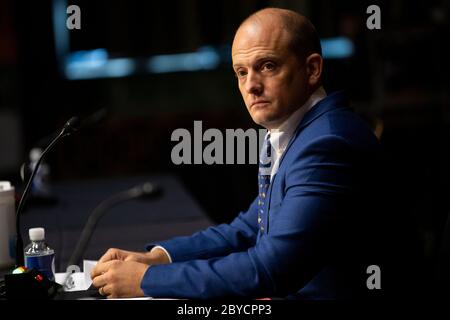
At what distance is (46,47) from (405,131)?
2875mm

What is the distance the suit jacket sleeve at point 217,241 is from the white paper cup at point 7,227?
34 centimetres

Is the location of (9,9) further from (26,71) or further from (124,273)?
(124,273)

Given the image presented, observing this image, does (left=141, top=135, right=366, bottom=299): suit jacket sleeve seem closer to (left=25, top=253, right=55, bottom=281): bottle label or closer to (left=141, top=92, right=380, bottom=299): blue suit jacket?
(left=141, top=92, right=380, bottom=299): blue suit jacket

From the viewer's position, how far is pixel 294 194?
132cm

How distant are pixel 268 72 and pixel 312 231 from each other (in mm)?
332

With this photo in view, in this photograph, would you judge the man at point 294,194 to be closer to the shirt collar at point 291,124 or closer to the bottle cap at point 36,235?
the shirt collar at point 291,124

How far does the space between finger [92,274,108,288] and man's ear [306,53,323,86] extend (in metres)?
0.57

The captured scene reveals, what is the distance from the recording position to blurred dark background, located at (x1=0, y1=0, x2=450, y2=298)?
462cm

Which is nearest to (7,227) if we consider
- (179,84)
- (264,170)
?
(264,170)

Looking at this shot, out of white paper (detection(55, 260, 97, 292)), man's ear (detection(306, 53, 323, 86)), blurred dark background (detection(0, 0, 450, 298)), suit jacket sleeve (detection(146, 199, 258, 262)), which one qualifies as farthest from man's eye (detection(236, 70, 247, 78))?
blurred dark background (detection(0, 0, 450, 298))

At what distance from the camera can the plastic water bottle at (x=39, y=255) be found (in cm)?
154

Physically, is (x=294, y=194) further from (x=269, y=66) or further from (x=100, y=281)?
(x=100, y=281)

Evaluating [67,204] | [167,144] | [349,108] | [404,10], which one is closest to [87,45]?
[167,144]
